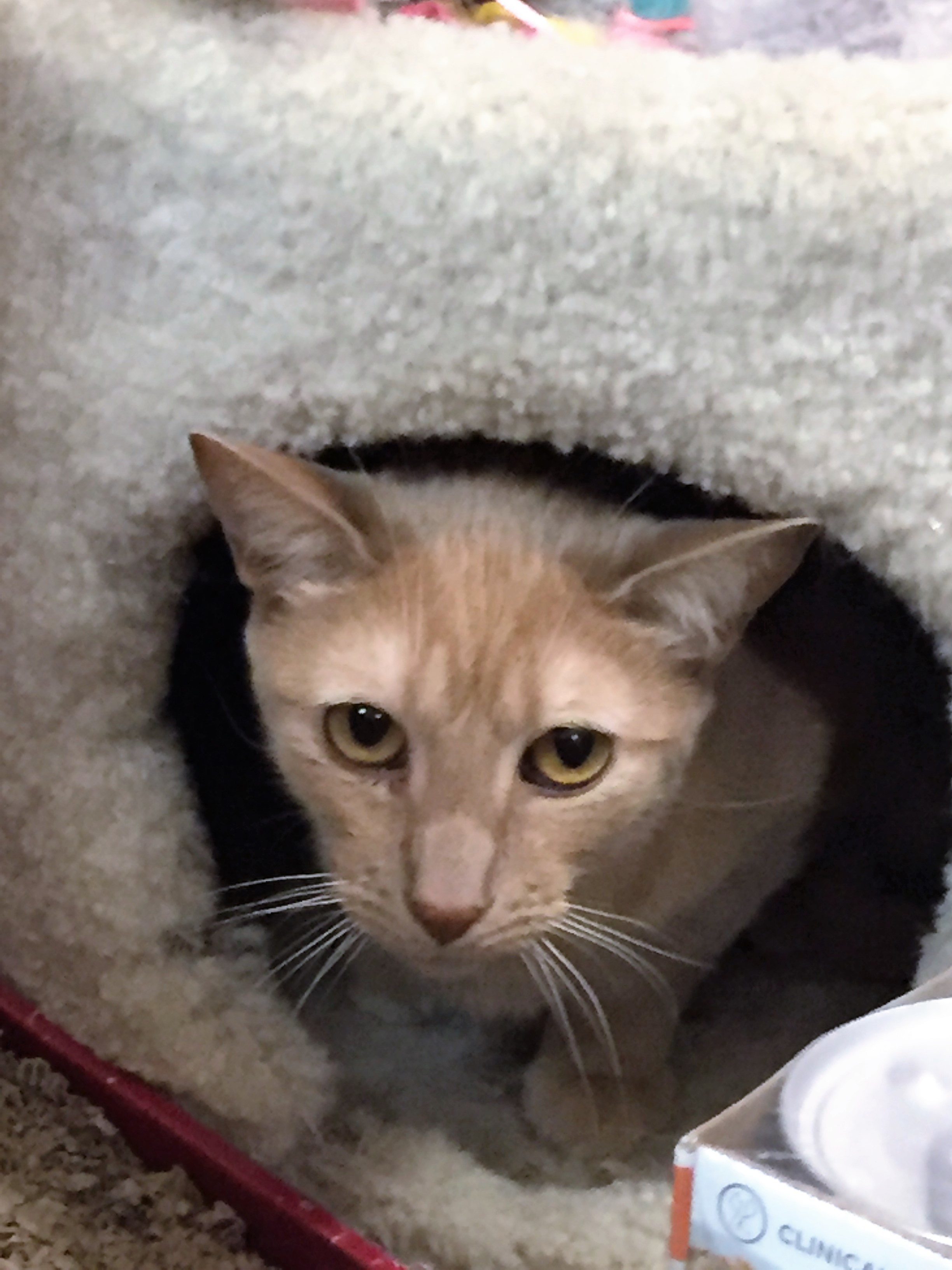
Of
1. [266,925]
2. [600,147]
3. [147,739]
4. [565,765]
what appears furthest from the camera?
[266,925]

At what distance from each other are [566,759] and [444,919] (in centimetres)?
13

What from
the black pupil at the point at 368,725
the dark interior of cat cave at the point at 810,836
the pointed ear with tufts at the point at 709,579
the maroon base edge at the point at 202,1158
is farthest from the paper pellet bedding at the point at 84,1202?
the pointed ear with tufts at the point at 709,579

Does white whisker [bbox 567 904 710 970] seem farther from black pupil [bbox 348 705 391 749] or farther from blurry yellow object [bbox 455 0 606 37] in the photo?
blurry yellow object [bbox 455 0 606 37]

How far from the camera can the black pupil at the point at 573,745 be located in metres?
0.81

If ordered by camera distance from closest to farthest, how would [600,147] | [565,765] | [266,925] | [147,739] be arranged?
1. [600,147]
2. [565,765]
3. [147,739]
4. [266,925]

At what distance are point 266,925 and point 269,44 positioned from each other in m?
0.68

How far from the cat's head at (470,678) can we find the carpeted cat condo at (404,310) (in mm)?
68

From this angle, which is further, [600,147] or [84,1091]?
[84,1091]

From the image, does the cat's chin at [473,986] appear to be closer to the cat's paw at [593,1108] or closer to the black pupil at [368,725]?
the cat's paw at [593,1108]

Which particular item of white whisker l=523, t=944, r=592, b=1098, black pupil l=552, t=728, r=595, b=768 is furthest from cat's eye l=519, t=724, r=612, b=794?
white whisker l=523, t=944, r=592, b=1098

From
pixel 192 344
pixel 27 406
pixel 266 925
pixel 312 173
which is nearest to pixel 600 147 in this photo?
pixel 312 173

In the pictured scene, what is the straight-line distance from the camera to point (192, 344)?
80 cm

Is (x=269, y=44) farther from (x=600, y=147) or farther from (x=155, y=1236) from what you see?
(x=155, y=1236)

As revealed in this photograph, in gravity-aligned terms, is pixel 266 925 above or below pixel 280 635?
below
